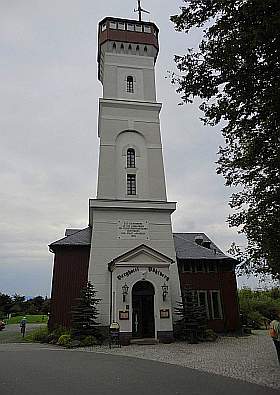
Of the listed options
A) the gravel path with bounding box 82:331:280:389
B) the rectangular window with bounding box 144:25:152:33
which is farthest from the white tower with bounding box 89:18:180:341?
the gravel path with bounding box 82:331:280:389

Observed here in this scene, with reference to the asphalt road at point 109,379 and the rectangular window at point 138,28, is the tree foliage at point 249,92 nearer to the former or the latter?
the asphalt road at point 109,379

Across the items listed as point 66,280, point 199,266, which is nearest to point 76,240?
point 66,280

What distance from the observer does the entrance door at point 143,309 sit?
21375 mm

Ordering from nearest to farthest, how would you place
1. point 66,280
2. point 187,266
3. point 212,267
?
1. point 66,280
2. point 187,266
3. point 212,267

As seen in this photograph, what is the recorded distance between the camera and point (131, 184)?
26.0 m

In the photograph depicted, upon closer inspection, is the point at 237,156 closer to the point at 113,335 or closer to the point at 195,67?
the point at 195,67

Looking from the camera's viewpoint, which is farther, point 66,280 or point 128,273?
point 66,280

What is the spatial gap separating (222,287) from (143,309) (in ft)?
22.4

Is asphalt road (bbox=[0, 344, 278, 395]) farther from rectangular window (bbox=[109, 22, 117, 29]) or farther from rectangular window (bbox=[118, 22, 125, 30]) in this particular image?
rectangular window (bbox=[118, 22, 125, 30])

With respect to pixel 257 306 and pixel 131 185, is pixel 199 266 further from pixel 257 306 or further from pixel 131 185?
pixel 257 306

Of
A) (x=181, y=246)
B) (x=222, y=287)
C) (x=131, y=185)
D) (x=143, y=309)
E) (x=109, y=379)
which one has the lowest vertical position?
(x=109, y=379)

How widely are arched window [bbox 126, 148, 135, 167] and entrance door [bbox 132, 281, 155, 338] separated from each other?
29.0ft

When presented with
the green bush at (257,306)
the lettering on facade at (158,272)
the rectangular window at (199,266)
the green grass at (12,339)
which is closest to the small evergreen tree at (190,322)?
the lettering on facade at (158,272)

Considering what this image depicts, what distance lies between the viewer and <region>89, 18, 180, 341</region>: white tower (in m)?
21.2
